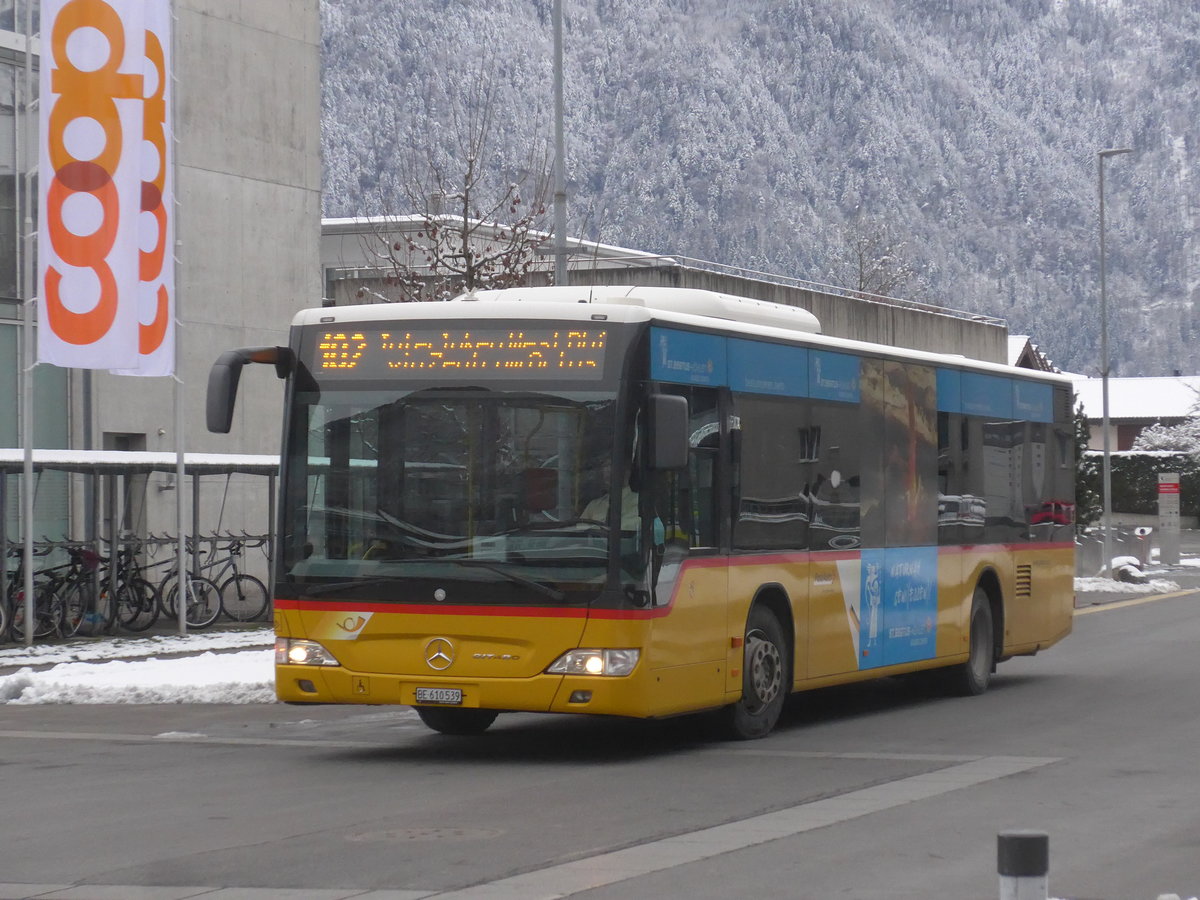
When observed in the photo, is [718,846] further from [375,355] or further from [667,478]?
[375,355]

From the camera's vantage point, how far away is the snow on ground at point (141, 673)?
17.7 metres

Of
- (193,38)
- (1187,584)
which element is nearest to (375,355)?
(193,38)

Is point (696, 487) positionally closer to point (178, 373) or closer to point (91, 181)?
point (91, 181)

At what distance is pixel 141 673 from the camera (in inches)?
752

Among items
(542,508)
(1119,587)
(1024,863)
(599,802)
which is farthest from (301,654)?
(1119,587)

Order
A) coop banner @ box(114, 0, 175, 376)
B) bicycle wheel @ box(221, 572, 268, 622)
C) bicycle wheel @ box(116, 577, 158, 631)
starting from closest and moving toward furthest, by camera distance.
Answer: coop banner @ box(114, 0, 175, 376), bicycle wheel @ box(116, 577, 158, 631), bicycle wheel @ box(221, 572, 268, 622)

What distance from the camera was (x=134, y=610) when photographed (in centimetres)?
2583

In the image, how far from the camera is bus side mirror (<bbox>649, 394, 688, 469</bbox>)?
39.9 ft

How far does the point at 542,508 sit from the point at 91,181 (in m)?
13.2

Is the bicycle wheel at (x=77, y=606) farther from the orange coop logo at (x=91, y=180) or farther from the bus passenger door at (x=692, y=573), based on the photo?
the bus passenger door at (x=692, y=573)

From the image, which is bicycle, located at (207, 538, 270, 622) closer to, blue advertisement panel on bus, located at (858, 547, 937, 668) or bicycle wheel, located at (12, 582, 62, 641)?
bicycle wheel, located at (12, 582, 62, 641)

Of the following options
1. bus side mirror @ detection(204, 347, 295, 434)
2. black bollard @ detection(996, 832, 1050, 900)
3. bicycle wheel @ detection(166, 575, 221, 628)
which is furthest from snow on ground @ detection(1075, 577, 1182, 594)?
black bollard @ detection(996, 832, 1050, 900)

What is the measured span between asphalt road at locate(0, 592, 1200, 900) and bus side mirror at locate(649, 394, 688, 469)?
1840mm

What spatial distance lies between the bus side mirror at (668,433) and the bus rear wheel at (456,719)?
2.87m
